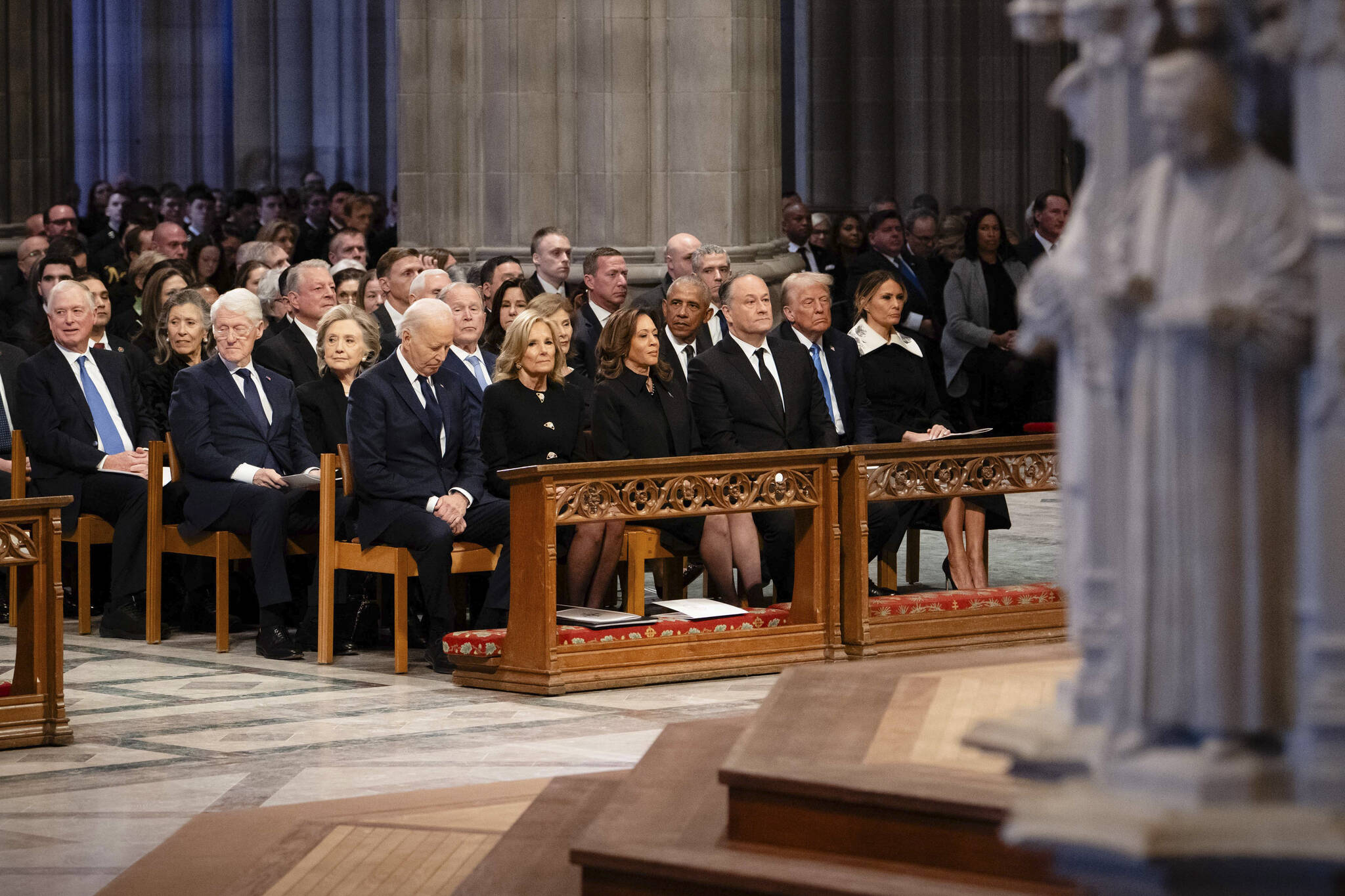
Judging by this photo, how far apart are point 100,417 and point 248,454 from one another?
85cm

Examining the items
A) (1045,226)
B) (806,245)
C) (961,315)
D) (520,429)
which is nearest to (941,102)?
(806,245)

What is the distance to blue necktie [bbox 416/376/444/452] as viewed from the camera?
894cm

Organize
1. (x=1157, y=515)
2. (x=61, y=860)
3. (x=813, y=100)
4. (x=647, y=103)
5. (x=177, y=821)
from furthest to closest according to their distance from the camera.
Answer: (x=813, y=100)
(x=647, y=103)
(x=177, y=821)
(x=61, y=860)
(x=1157, y=515)

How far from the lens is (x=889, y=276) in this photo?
10117mm

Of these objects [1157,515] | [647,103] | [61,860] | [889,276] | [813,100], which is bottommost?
[61,860]

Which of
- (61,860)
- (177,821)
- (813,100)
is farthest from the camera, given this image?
(813,100)

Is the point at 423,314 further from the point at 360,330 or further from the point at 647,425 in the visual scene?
the point at 647,425

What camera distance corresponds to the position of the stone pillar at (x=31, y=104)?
21.2m

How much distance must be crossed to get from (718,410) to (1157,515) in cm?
598

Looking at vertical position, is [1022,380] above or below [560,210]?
below

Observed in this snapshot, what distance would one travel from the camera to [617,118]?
525 inches

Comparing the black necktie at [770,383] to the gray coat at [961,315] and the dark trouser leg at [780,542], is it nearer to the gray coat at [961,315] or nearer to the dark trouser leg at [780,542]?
the dark trouser leg at [780,542]

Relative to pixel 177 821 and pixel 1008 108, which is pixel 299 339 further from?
pixel 1008 108

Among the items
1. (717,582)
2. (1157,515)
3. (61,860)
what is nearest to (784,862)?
(1157,515)
